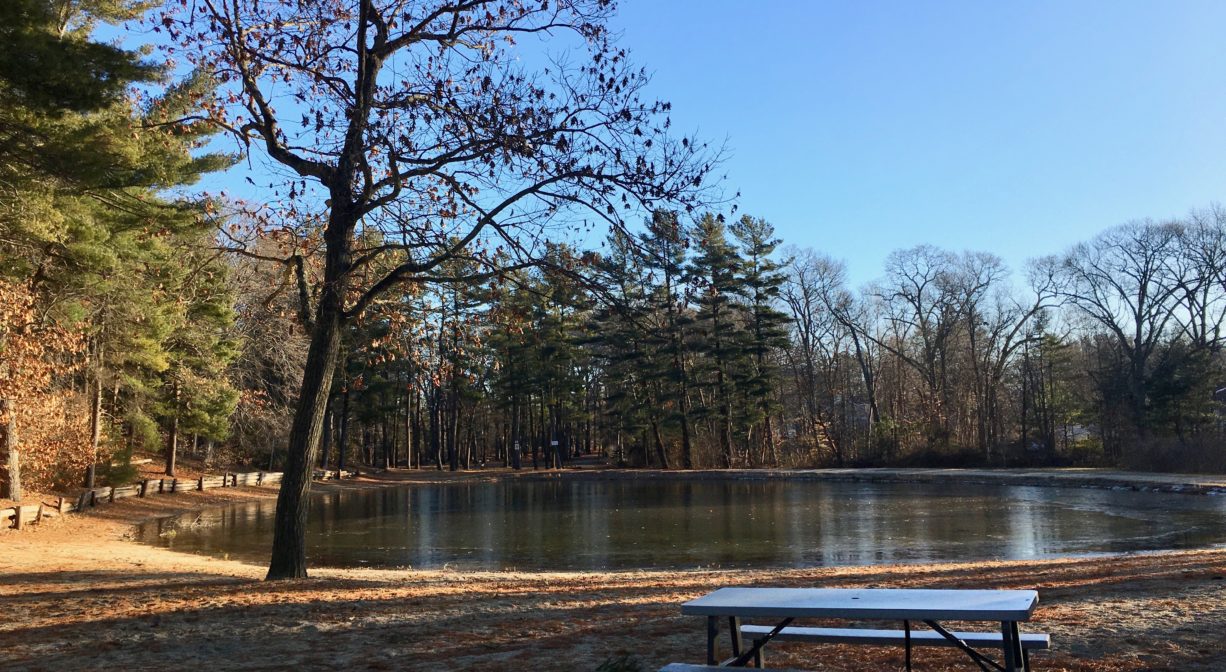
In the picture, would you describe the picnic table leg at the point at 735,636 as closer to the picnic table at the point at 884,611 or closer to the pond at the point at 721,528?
the picnic table at the point at 884,611

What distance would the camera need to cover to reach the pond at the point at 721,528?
15141mm

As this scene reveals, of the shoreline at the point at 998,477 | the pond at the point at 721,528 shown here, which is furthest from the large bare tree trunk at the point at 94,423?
the shoreline at the point at 998,477

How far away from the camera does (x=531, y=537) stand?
62.6ft

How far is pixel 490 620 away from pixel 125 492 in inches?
940

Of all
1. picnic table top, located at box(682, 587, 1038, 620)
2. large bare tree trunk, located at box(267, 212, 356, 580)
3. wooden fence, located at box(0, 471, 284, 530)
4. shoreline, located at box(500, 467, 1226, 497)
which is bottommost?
shoreline, located at box(500, 467, 1226, 497)

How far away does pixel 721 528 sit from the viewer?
19.9 metres

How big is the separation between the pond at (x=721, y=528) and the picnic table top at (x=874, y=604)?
9603 mm

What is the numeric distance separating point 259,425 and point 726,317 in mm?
25760

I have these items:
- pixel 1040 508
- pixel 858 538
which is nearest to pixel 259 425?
pixel 858 538

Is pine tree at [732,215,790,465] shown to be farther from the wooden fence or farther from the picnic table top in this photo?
the picnic table top

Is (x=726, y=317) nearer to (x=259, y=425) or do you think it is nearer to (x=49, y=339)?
(x=259, y=425)

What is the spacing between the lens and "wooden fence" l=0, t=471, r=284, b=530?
17609mm

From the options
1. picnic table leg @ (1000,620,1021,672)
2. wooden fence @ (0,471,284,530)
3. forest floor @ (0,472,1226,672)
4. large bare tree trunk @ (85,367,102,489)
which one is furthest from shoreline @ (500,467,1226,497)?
picnic table leg @ (1000,620,1021,672)

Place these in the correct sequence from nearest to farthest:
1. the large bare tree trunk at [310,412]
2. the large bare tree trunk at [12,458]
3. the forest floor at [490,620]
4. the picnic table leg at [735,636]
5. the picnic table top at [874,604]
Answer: the picnic table top at [874,604]
the picnic table leg at [735,636]
the forest floor at [490,620]
the large bare tree trunk at [310,412]
the large bare tree trunk at [12,458]
